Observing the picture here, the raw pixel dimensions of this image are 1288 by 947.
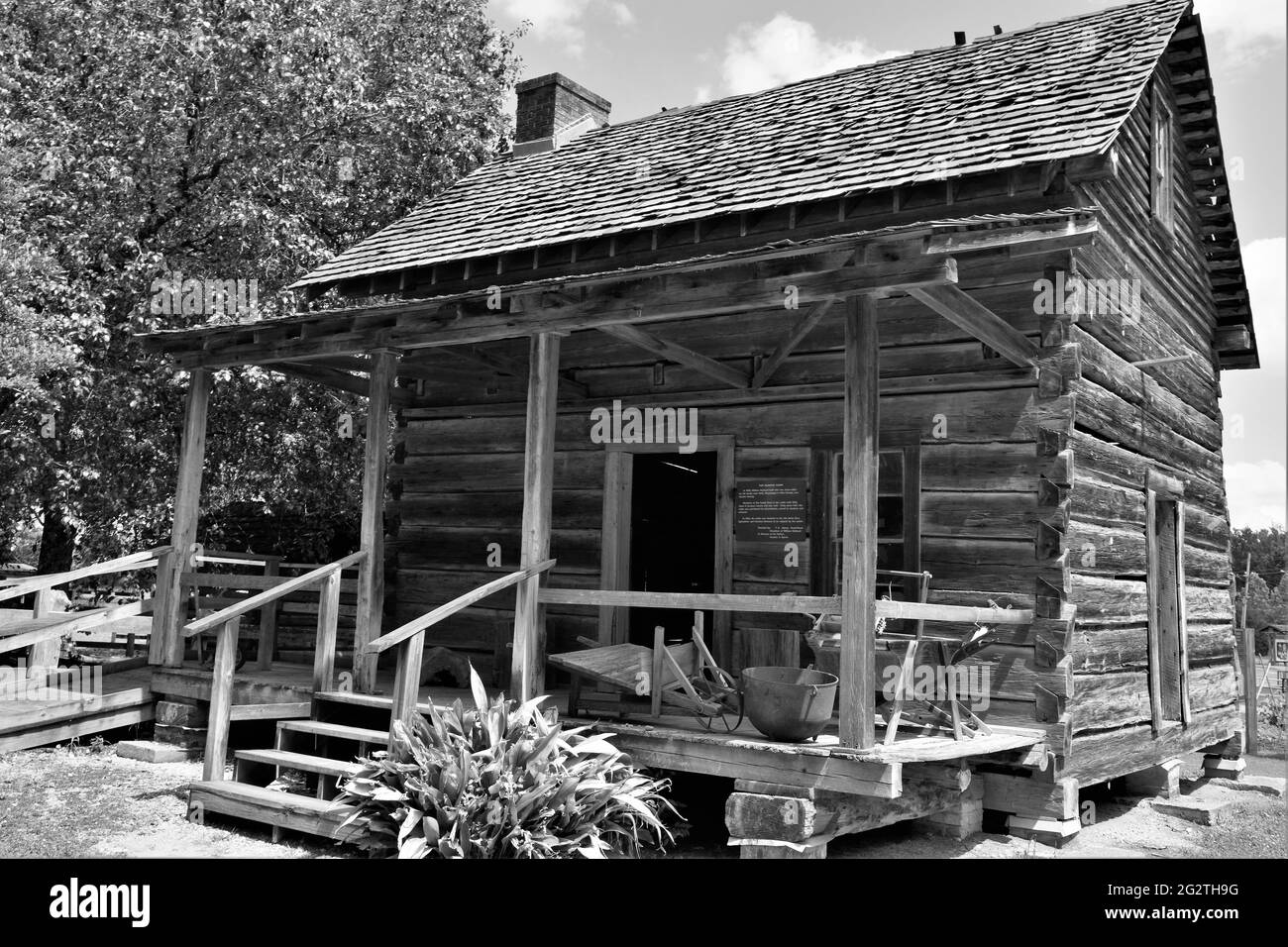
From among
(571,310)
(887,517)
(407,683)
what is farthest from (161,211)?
(887,517)

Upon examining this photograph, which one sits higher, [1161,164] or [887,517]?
[1161,164]

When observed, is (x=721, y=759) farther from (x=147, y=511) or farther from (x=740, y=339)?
(x=147, y=511)

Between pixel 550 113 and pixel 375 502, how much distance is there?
8.36m

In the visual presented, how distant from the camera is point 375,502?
8.66 m

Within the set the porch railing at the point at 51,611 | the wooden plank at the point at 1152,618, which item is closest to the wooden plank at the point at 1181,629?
the wooden plank at the point at 1152,618

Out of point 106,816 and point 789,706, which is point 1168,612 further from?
point 106,816

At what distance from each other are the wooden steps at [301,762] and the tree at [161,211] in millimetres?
8473

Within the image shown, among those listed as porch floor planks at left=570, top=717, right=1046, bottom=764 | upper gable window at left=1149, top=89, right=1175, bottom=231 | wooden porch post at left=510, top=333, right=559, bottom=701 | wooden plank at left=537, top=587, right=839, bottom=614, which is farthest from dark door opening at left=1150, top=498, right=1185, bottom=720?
wooden porch post at left=510, top=333, right=559, bottom=701

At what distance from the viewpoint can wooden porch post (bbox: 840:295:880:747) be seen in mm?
6105

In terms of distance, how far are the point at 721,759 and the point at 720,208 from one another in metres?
5.01
